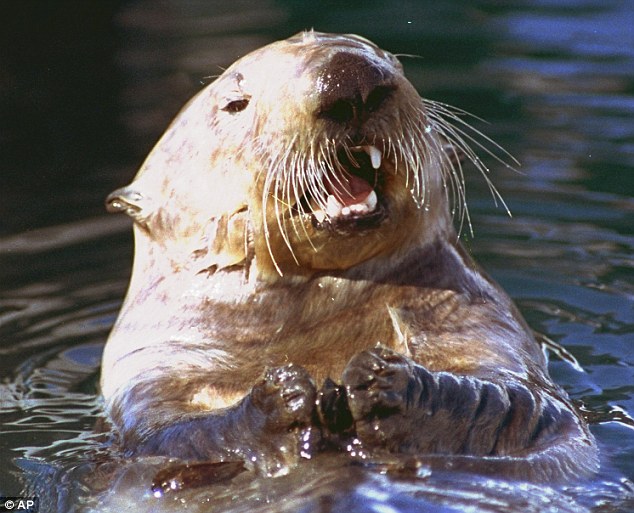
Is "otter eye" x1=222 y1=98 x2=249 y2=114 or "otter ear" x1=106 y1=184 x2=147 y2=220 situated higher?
"otter eye" x1=222 y1=98 x2=249 y2=114

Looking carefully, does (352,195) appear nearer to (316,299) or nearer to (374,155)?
(374,155)

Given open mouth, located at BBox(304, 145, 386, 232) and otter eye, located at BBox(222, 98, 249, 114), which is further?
otter eye, located at BBox(222, 98, 249, 114)

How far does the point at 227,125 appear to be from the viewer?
5.09 metres

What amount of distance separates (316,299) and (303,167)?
0.60 metres

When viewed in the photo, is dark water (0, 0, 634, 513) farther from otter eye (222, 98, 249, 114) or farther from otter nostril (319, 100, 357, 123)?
otter nostril (319, 100, 357, 123)

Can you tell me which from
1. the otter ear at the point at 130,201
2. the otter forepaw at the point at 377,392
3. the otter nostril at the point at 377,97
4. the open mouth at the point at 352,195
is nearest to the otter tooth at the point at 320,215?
the open mouth at the point at 352,195

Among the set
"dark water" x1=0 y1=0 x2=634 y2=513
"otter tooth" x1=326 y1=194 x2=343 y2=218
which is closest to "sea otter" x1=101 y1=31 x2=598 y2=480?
"otter tooth" x1=326 y1=194 x2=343 y2=218

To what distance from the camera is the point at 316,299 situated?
16.4 feet

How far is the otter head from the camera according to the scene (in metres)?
4.56

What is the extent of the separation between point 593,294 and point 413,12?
5.33 metres

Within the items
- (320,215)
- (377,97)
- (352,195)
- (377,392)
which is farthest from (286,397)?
(377,97)

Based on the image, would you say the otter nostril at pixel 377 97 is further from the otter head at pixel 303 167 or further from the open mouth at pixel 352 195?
the open mouth at pixel 352 195

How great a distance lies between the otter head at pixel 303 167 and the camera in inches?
179

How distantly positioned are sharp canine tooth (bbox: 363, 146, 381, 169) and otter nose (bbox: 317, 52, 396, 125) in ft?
0.35
